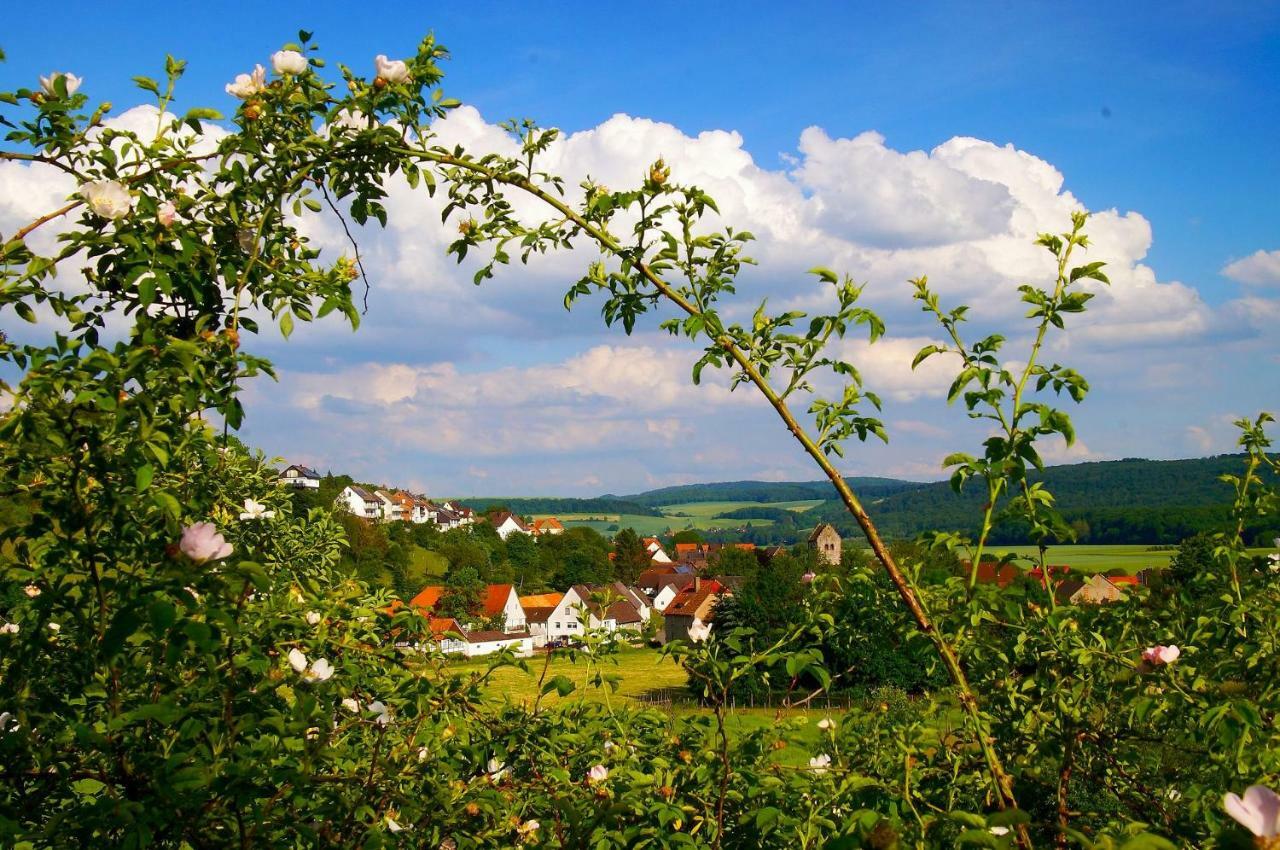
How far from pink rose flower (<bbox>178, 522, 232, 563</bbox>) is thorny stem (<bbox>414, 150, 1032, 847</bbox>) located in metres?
1.23

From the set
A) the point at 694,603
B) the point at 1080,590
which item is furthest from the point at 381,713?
the point at 694,603

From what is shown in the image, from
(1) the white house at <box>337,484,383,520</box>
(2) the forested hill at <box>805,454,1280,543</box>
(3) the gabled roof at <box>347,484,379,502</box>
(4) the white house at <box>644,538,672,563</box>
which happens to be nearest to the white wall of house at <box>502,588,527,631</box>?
(2) the forested hill at <box>805,454,1280,543</box>

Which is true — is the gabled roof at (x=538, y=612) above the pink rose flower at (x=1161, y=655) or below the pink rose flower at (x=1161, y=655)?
below

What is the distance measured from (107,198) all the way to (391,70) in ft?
2.64

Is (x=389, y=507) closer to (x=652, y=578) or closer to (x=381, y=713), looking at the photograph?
(x=652, y=578)

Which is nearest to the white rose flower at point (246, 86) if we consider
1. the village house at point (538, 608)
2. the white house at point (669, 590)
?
the village house at point (538, 608)

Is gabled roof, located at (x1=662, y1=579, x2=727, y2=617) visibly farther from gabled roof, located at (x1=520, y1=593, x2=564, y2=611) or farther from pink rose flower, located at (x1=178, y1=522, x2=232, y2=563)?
pink rose flower, located at (x1=178, y1=522, x2=232, y2=563)

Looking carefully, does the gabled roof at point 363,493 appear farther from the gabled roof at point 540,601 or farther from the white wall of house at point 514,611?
the white wall of house at point 514,611

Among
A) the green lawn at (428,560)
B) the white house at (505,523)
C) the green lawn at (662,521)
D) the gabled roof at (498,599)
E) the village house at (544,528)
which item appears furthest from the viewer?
the green lawn at (662,521)

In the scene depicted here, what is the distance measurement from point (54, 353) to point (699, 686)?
1568 mm

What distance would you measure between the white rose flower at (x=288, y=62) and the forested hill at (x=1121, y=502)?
198 cm

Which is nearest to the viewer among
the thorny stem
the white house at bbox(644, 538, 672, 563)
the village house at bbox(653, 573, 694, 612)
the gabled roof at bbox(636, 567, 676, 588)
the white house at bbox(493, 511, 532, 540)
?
the thorny stem

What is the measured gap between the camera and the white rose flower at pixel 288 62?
2250 mm

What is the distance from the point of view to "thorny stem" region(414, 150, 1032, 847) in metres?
1.83
